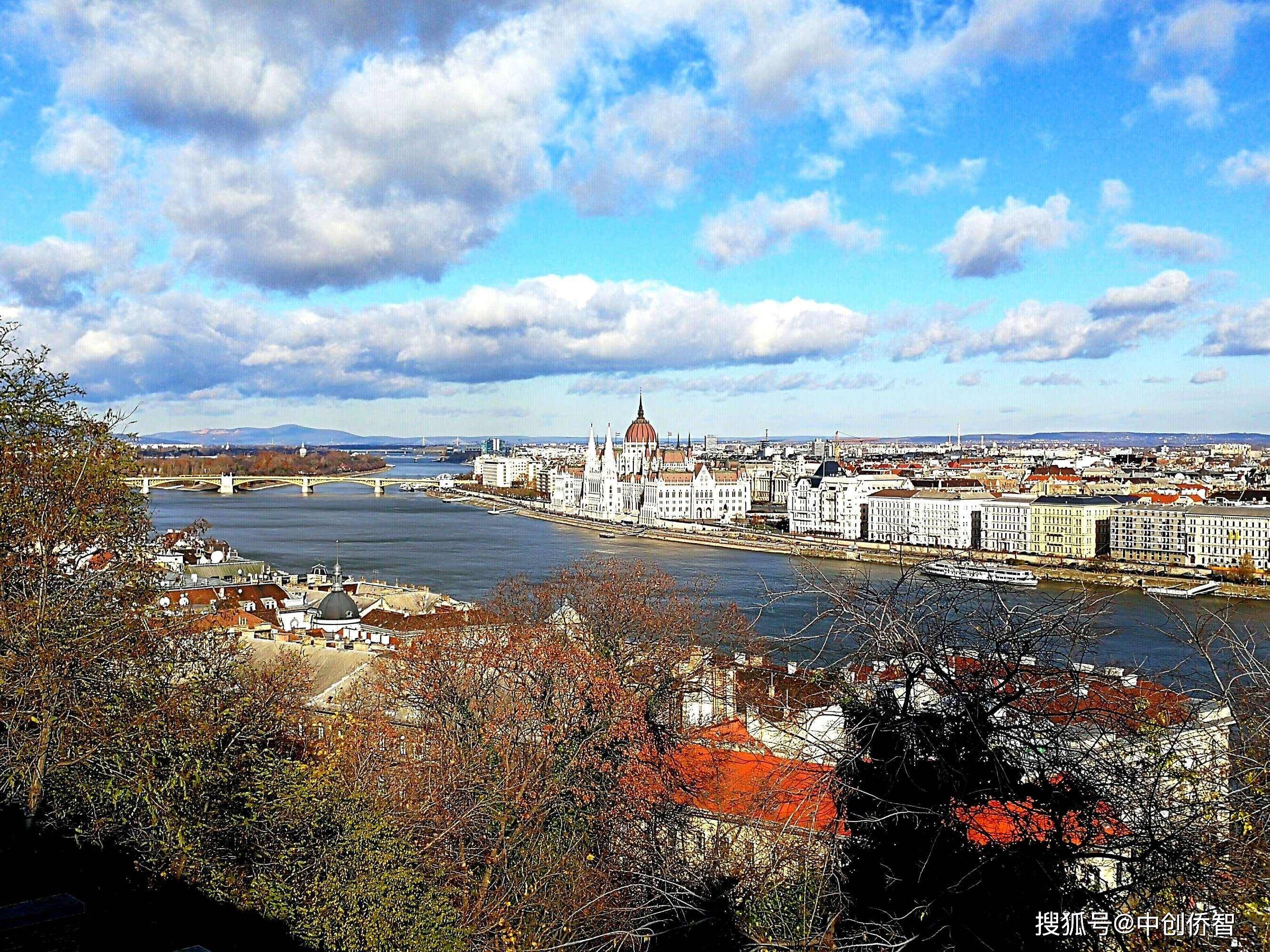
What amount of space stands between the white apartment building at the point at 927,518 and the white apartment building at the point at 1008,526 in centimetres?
40

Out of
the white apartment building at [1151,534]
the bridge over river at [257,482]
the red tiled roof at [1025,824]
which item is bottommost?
the white apartment building at [1151,534]

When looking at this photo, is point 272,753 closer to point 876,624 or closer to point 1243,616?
point 876,624

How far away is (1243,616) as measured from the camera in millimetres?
14281

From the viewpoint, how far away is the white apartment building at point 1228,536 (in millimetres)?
19859

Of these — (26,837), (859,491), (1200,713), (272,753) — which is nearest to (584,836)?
(272,753)

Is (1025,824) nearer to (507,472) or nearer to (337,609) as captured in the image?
(337,609)

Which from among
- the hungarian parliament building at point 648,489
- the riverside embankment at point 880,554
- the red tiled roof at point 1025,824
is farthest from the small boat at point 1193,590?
the hungarian parliament building at point 648,489

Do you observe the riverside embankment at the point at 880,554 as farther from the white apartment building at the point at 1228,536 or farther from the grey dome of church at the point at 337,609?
the grey dome of church at the point at 337,609

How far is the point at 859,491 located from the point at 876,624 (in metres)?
29.1

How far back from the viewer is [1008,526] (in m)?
24.5

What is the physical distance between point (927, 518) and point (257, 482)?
30.4 metres

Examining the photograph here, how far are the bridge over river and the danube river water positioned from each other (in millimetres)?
1261

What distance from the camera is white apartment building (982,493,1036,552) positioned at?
24.0 m

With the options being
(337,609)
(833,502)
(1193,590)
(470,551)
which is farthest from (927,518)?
(337,609)
